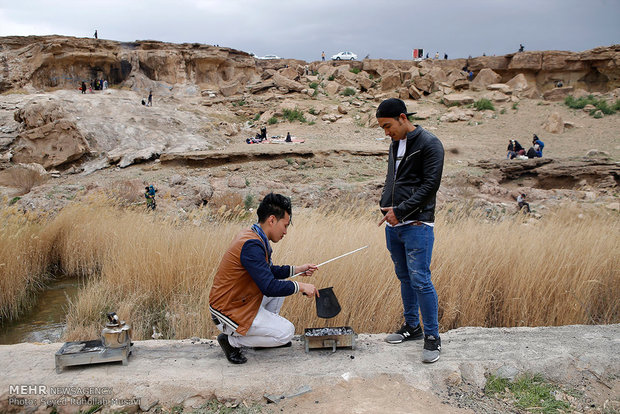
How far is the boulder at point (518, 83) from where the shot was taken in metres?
28.1

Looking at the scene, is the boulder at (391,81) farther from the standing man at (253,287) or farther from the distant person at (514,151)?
the standing man at (253,287)

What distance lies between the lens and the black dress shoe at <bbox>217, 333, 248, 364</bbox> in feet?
9.57

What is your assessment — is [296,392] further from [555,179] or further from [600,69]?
[600,69]

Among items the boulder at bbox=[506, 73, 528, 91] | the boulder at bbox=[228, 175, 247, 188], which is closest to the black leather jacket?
the boulder at bbox=[228, 175, 247, 188]

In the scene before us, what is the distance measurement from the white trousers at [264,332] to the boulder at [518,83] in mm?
29513

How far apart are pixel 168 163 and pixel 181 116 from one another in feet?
21.9

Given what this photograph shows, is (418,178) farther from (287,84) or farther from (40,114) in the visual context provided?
(287,84)

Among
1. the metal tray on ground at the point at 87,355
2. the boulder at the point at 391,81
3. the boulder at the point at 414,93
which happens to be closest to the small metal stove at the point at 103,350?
the metal tray on ground at the point at 87,355

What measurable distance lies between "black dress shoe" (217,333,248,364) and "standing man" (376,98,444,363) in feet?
4.08

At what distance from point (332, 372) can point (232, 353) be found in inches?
27.2

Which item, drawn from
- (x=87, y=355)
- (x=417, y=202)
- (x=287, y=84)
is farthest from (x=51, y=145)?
(x=417, y=202)

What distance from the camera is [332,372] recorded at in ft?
9.25

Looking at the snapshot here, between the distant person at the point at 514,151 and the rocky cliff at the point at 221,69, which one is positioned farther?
the rocky cliff at the point at 221,69

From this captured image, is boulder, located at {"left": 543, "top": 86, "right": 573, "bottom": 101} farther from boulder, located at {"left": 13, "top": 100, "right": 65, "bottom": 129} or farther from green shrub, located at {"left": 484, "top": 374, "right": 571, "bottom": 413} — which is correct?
green shrub, located at {"left": 484, "top": 374, "right": 571, "bottom": 413}
